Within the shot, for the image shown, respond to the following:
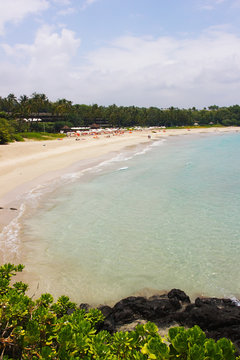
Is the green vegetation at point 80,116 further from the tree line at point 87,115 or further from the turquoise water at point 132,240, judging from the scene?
the turquoise water at point 132,240

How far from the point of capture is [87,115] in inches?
3986

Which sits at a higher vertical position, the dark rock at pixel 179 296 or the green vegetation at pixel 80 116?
the green vegetation at pixel 80 116

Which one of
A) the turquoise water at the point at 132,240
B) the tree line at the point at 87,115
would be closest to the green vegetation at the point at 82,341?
the turquoise water at the point at 132,240

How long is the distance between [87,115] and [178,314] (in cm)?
9944

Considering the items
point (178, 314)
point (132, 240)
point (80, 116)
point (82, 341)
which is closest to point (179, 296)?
point (178, 314)

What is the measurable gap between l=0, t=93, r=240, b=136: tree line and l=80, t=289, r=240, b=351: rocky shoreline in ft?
200

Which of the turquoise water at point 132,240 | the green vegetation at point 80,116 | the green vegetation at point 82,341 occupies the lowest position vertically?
the turquoise water at point 132,240

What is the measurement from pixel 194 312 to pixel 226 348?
11.9 feet

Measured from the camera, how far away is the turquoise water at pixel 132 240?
27.8 feet

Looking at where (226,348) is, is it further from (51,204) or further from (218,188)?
(218,188)

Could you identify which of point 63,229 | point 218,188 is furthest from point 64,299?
point 218,188

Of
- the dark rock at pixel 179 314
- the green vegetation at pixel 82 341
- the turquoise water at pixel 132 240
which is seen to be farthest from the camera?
the turquoise water at pixel 132 240

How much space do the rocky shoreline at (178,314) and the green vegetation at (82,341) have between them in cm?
242

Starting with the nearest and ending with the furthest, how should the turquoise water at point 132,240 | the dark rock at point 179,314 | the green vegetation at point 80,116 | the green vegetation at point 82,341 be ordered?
the green vegetation at point 82,341 < the dark rock at point 179,314 < the turquoise water at point 132,240 < the green vegetation at point 80,116
